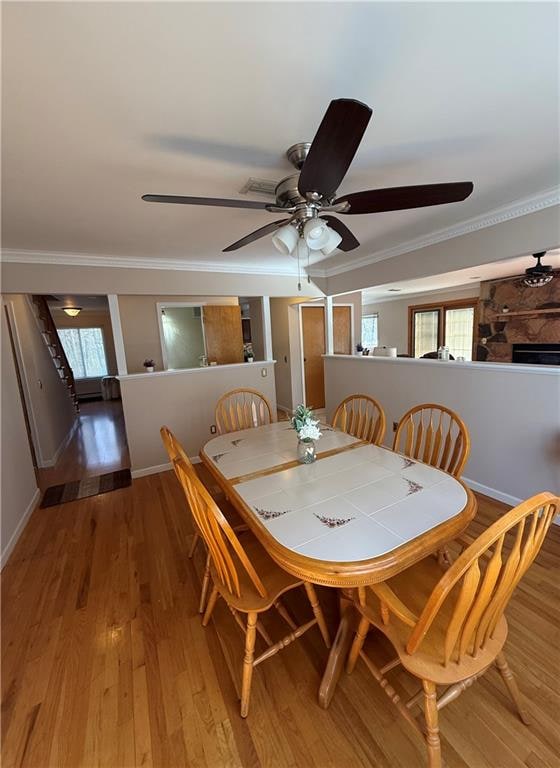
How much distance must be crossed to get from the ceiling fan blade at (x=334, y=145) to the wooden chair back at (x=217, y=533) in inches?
48.6

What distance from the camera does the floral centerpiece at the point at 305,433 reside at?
5.74 ft

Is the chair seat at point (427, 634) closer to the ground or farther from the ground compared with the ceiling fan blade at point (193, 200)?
closer to the ground

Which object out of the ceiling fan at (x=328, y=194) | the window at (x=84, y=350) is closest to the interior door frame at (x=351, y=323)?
the ceiling fan at (x=328, y=194)

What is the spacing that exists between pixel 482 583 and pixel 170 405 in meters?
3.26

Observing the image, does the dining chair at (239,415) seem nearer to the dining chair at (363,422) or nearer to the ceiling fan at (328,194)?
the dining chair at (363,422)

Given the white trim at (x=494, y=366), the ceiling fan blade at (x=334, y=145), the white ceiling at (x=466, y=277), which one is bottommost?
the white trim at (x=494, y=366)

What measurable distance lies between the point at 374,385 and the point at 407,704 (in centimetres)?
295

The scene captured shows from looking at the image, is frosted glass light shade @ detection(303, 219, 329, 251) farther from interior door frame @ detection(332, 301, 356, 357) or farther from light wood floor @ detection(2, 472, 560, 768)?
interior door frame @ detection(332, 301, 356, 357)

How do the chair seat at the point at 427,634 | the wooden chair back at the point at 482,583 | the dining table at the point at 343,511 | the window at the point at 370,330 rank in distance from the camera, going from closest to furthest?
the wooden chair back at the point at 482,583 → the chair seat at the point at 427,634 → the dining table at the point at 343,511 → the window at the point at 370,330

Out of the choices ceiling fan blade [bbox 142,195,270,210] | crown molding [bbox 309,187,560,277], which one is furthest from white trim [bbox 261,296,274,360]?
ceiling fan blade [bbox 142,195,270,210]

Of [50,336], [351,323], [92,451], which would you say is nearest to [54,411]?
[92,451]

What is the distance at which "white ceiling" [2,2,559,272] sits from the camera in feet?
2.95

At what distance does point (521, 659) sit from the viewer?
1.39 metres

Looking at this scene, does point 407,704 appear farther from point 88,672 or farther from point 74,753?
point 88,672
